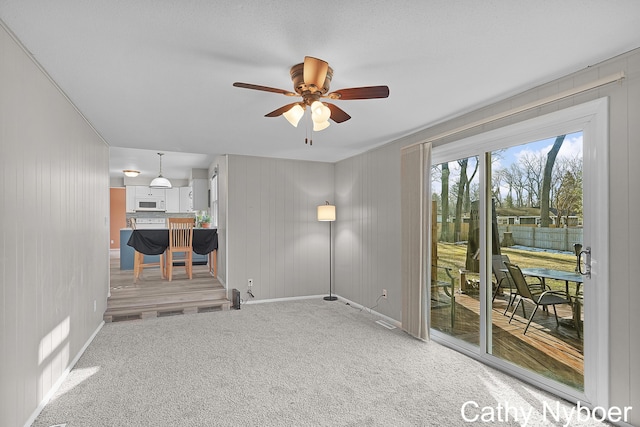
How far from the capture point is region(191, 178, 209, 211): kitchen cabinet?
852cm

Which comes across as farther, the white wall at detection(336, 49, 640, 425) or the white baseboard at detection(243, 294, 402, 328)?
the white baseboard at detection(243, 294, 402, 328)

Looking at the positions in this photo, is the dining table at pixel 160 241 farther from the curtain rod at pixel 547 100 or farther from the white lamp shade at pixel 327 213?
the curtain rod at pixel 547 100

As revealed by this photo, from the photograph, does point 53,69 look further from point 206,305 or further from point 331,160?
point 331,160

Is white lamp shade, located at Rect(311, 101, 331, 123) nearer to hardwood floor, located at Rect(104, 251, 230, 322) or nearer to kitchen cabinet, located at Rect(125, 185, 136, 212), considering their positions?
hardwood floor, located at Rect(104, 251, 230, 322)

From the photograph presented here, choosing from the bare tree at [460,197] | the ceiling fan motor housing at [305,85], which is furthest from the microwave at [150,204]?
the ceiling fan motor housing at [305,85]

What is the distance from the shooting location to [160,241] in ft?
19.5

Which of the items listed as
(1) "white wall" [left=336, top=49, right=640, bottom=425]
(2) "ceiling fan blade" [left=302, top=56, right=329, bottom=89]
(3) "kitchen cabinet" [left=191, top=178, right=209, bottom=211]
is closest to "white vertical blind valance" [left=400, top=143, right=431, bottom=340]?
(1) "white wall" [left=336, top=49, right=640, bottom=425]

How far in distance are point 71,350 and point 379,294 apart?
3533mm

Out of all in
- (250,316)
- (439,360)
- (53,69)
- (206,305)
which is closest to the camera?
(53,69)

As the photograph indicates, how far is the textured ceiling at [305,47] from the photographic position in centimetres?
179

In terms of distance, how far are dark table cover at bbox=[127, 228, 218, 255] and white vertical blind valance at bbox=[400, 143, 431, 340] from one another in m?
3.57

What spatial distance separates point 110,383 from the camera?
290 cm

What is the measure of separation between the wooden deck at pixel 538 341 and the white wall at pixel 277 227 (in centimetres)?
301

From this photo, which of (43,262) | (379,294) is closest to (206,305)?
(379,294)
